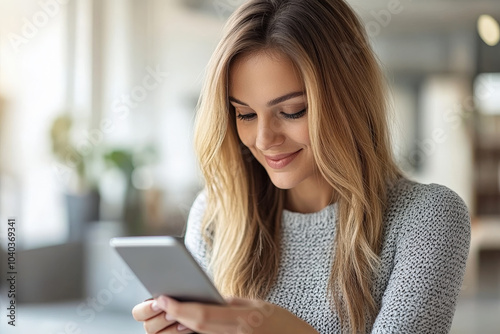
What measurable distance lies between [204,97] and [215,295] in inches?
25.3

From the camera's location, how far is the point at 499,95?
16.7ft

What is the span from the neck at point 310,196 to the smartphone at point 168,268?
632 millimetres

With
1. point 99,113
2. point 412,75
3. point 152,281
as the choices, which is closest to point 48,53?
point 99,113

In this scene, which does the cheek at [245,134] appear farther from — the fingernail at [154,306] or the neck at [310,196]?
the fingernail at [154,306]

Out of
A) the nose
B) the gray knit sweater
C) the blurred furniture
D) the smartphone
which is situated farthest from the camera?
the blurred furniture

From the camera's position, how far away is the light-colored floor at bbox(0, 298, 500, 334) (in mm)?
4323

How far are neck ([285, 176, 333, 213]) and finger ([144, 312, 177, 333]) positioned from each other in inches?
23.8

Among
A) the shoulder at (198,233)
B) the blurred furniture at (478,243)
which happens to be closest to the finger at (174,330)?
the shoulder at (198,233)

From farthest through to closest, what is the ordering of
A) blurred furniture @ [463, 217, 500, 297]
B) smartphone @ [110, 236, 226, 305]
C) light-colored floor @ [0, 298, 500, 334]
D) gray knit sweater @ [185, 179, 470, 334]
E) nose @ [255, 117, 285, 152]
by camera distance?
blurred furniture @ [463, 217, 500, 297], light-colored floor @ [0, 298, 500, 334], nose @ [255, 117, 285, 152], gray knit sweater @ [185, 179, 470, 334], smartphone @ [110, 236, 226, 305]

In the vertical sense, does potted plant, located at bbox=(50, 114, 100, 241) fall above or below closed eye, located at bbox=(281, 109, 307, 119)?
below

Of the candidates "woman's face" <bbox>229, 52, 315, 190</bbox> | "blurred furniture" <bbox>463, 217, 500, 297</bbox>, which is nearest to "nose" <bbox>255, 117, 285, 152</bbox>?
"woman's face" <bbox>229, 52, 315, 190</bbox>

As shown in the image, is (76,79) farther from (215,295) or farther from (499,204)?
(215,295)

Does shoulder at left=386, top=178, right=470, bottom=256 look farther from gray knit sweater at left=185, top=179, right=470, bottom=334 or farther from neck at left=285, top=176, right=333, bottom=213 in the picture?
neck at left=285, top=176, right=333, bottom=213

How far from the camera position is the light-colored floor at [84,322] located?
4323 millimetres
